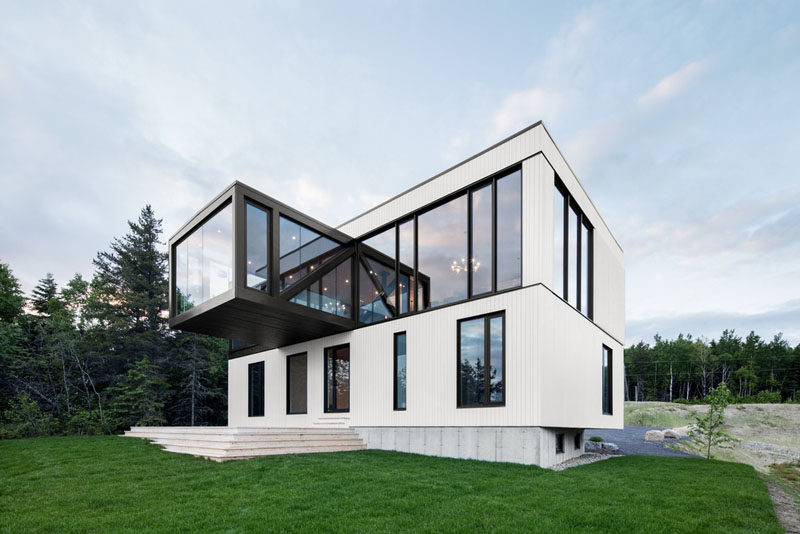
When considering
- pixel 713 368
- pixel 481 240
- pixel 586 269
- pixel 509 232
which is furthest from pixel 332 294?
pixel 713 368

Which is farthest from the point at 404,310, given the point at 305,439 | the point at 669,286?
the point at 669,286

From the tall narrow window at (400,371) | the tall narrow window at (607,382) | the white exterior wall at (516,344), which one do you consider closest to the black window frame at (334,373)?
the white exterior wall at (516,344)

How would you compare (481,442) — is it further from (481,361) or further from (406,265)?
(406,265)

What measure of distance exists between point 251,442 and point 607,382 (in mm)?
10269

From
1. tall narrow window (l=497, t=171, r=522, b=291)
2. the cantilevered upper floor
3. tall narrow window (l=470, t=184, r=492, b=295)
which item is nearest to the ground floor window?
the cantilevered upper floor

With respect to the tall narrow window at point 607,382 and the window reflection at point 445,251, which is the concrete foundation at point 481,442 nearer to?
the tall narrow window at point 607,382

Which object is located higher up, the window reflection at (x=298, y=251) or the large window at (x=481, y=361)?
the window reflection at (x=298, y=251)

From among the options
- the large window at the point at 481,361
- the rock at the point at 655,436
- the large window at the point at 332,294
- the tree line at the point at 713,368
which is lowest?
the tree line at the point at 713,368

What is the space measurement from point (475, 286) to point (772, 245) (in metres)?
27.6

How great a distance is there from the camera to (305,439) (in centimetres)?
1004

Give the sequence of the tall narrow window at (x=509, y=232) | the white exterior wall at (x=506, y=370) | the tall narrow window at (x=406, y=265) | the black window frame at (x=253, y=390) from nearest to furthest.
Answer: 1. the white exterior wall at (x=506, y=370)
2. the tall narrow window at (x=509, y=232)
3. the tall narrow window at (x=406, y=265)
4. the black window frame at (x=253, y=390)

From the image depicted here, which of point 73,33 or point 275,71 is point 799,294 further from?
point 73,33

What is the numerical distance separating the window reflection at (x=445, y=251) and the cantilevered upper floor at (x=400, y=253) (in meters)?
0.03

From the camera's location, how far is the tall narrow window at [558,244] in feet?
32.6
